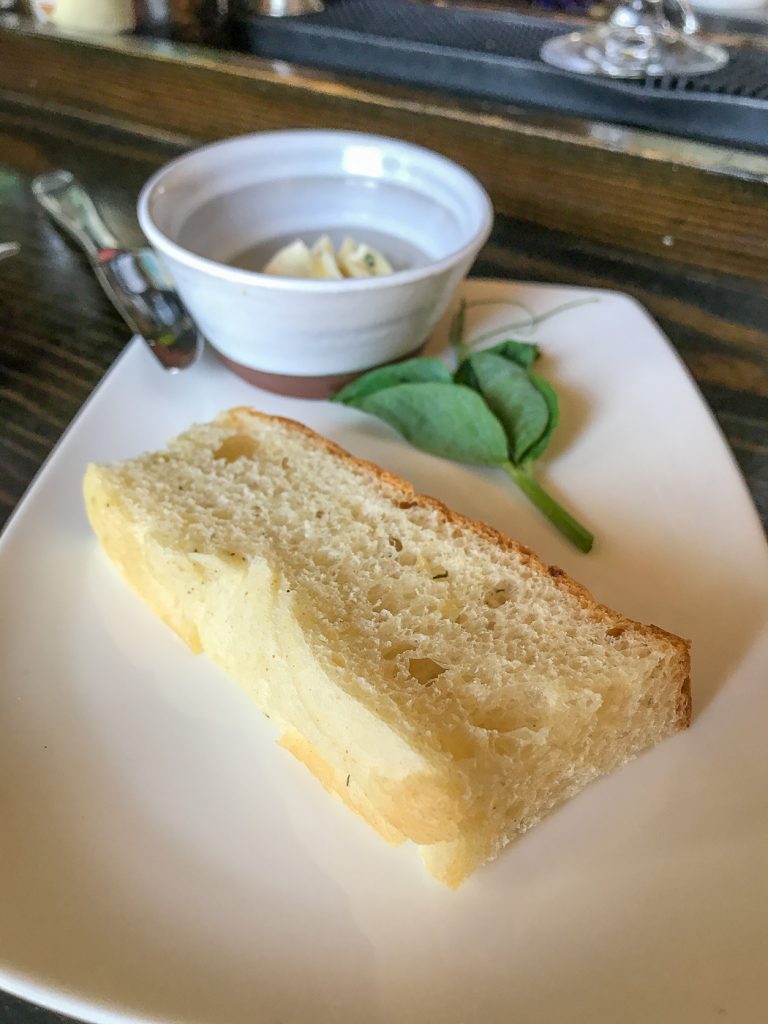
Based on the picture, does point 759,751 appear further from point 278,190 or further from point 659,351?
point 278,190

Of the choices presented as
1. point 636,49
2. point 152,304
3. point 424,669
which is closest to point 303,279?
point 152,304

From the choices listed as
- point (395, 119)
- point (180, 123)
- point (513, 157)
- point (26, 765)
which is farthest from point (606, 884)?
point (180, 123)

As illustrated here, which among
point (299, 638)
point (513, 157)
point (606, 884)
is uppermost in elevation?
point (513, 157)

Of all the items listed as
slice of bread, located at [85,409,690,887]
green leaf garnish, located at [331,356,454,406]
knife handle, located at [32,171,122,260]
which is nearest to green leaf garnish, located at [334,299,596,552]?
green leaf garnish, located at [331,356,454,406]

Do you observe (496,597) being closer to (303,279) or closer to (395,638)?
(395,638)

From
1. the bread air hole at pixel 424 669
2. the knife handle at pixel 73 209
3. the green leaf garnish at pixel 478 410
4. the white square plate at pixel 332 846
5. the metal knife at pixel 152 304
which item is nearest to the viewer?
the white square plate at pixel 332 846

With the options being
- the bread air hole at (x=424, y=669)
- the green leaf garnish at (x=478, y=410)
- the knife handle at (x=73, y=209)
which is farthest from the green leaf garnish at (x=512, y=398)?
the knife handle at (x=73, y=209)

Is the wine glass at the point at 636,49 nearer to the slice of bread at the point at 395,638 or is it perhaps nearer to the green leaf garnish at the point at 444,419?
the green leaf garnish at the point at 444,419
